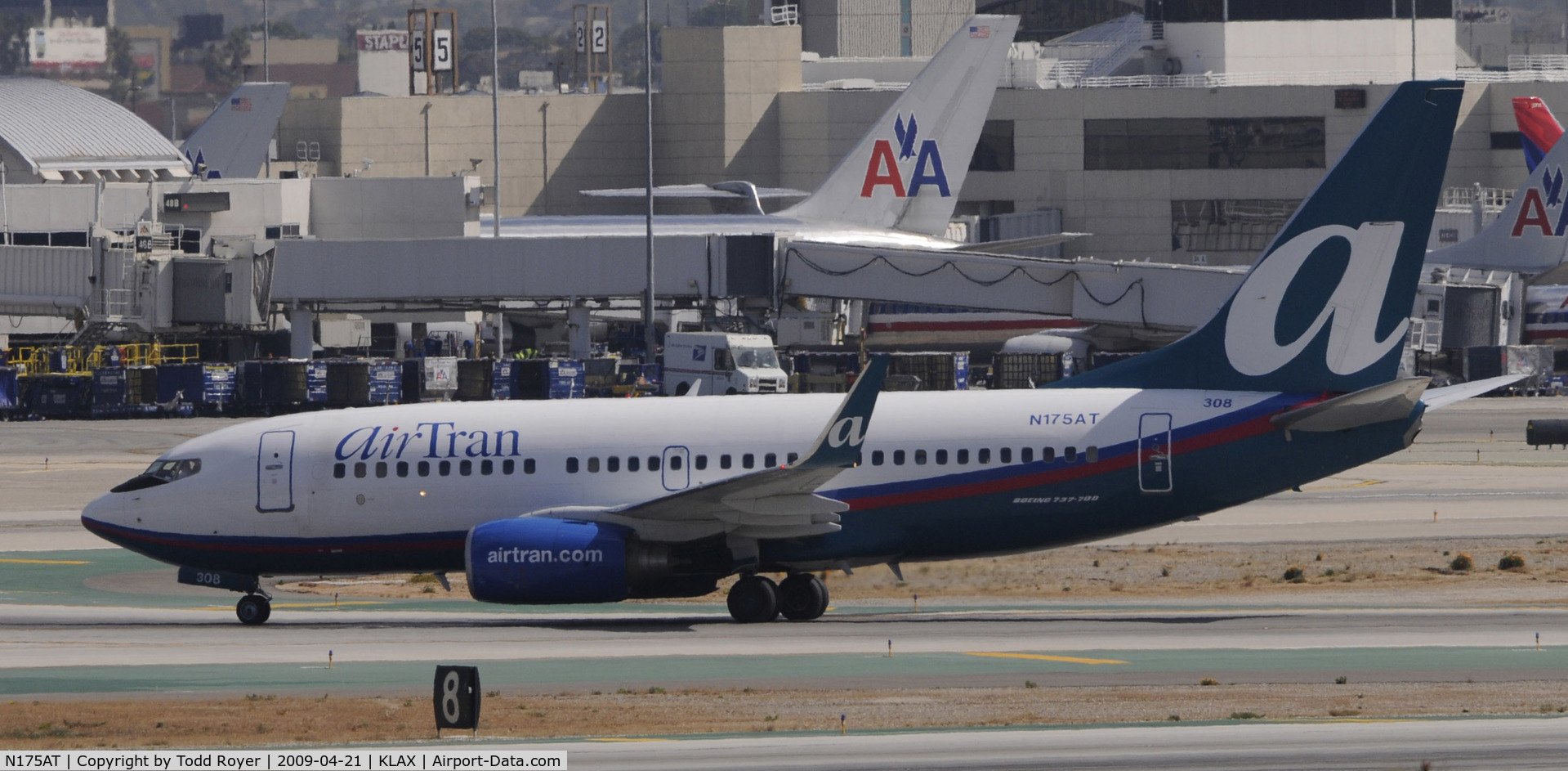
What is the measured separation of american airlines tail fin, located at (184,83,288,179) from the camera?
351 ft

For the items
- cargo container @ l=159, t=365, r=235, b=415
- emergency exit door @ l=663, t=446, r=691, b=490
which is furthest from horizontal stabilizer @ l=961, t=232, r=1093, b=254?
emergency exit door @ l=663, t=446, r=691, b=490

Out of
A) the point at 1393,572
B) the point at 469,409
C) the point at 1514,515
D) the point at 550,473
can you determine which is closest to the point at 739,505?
the point at 550,473

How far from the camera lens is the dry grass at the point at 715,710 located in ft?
71.9

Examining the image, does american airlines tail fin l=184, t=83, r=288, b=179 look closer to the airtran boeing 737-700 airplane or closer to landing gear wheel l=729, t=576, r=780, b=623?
the airtran boeing 737-700 airplane

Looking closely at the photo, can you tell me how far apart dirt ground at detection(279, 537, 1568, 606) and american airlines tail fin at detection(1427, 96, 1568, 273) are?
55.0m

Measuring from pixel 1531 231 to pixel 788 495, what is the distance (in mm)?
70291

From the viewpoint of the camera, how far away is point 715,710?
23.3 m

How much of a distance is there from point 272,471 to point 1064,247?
93.4m

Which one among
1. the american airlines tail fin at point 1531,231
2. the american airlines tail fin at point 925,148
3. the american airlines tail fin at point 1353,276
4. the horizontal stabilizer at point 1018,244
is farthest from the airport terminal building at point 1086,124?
the american airlines tail fin at point 1353,276

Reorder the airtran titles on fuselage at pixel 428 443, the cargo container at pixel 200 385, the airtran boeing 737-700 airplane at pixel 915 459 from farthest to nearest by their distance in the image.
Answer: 1. the cargo container at pixel 200 385
2. the airtran titles on fuselage at pixel 428 443
3. the airtran boeing 737-700 airplane at pixel 915 459

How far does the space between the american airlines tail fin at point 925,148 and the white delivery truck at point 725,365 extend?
525 inches

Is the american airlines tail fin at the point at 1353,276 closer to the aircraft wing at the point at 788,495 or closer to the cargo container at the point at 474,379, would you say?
Result: the aircraft wing at the point at 788,495

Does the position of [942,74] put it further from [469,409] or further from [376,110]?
[376,110]

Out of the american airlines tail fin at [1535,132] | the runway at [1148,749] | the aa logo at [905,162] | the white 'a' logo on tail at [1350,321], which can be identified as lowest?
the runway at [1148,749]
